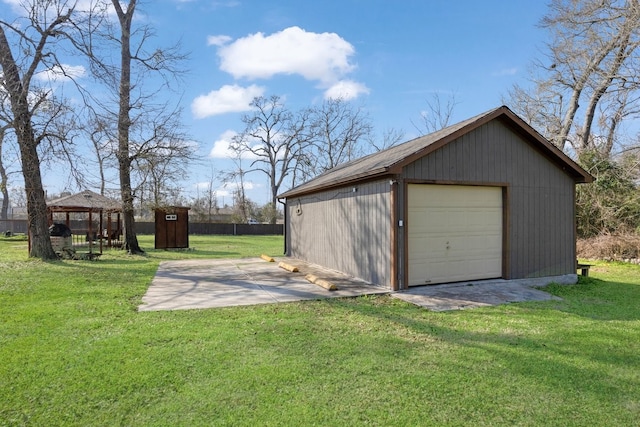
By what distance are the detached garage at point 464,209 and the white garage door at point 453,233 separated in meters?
0.02

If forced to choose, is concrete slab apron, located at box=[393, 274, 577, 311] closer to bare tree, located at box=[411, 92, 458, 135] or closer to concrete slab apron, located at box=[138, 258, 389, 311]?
concrete slab apron, located at box=[138, 258, 389, 311]

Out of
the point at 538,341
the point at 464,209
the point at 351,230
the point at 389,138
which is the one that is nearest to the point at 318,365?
the point at 538,341

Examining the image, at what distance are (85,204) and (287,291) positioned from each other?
41.7 ft

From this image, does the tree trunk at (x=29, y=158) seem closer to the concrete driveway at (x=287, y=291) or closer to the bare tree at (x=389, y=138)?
the concrete driveway at (x=287, y=291)

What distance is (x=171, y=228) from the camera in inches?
642

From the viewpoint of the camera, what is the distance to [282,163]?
114 ft

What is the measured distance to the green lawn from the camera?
8.59ft

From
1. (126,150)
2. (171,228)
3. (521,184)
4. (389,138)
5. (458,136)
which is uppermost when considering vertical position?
(389,138)

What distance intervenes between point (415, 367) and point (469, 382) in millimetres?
479

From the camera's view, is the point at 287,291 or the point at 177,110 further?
the point at 177,110

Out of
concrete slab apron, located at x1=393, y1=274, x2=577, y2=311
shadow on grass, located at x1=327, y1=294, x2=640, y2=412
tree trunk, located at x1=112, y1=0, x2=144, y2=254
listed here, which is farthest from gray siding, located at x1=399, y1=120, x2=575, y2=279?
tree trunk, located at x1=112, y1=0, x2=144, y2=254

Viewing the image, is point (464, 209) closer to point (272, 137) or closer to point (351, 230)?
point (351, 230)

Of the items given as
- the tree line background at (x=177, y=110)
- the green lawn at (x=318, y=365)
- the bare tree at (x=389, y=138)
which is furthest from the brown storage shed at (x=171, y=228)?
the bare tree at (x=389, y=138)

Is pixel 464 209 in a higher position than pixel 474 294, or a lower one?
higher
